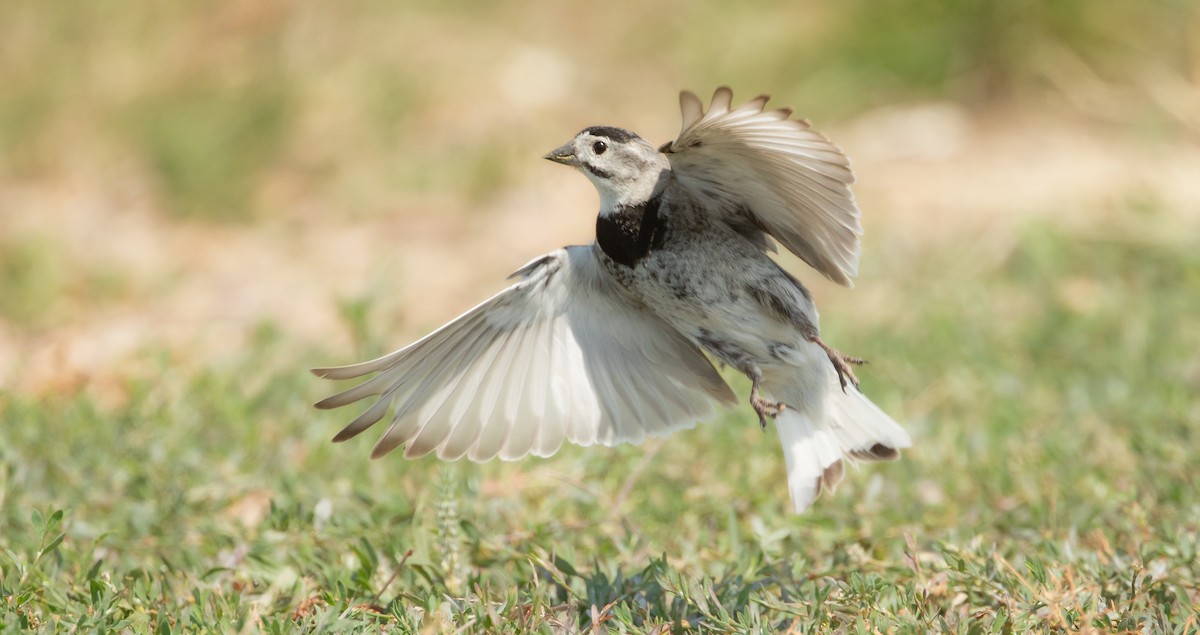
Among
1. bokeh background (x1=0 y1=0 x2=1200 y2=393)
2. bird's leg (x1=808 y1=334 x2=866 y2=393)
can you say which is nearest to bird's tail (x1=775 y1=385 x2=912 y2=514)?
bird's leg (x1=808 y1=334 x2=866 y2=393)

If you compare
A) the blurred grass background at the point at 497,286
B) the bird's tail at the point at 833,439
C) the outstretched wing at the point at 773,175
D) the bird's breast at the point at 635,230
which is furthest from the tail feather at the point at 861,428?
the bird's breast at the point at 635,230

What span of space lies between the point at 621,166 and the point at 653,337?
0.59m

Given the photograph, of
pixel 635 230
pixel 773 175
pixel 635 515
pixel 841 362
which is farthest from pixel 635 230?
pixel 635 515

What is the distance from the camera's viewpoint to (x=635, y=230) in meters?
3.43

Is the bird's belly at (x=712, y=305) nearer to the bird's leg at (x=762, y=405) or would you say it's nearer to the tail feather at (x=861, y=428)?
the bird's leg at (x=762, y=405)

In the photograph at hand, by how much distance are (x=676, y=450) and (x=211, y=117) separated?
5121 millimetres

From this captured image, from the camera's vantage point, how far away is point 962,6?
9.32 m

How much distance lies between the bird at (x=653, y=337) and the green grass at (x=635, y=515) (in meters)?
0.22

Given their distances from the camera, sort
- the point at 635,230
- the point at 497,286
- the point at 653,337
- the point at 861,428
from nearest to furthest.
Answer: the point at 635,230
the point at 861,428
the point at 653,337
the point at 497,286

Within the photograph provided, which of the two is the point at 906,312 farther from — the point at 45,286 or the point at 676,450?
the point at 45,286

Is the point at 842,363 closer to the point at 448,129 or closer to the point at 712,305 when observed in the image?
the point at 712,305

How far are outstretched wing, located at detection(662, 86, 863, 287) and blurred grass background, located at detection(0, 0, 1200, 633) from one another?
0.79 m

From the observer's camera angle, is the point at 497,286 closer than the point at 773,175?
No

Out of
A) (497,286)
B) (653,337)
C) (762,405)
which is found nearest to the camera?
(762,405)
